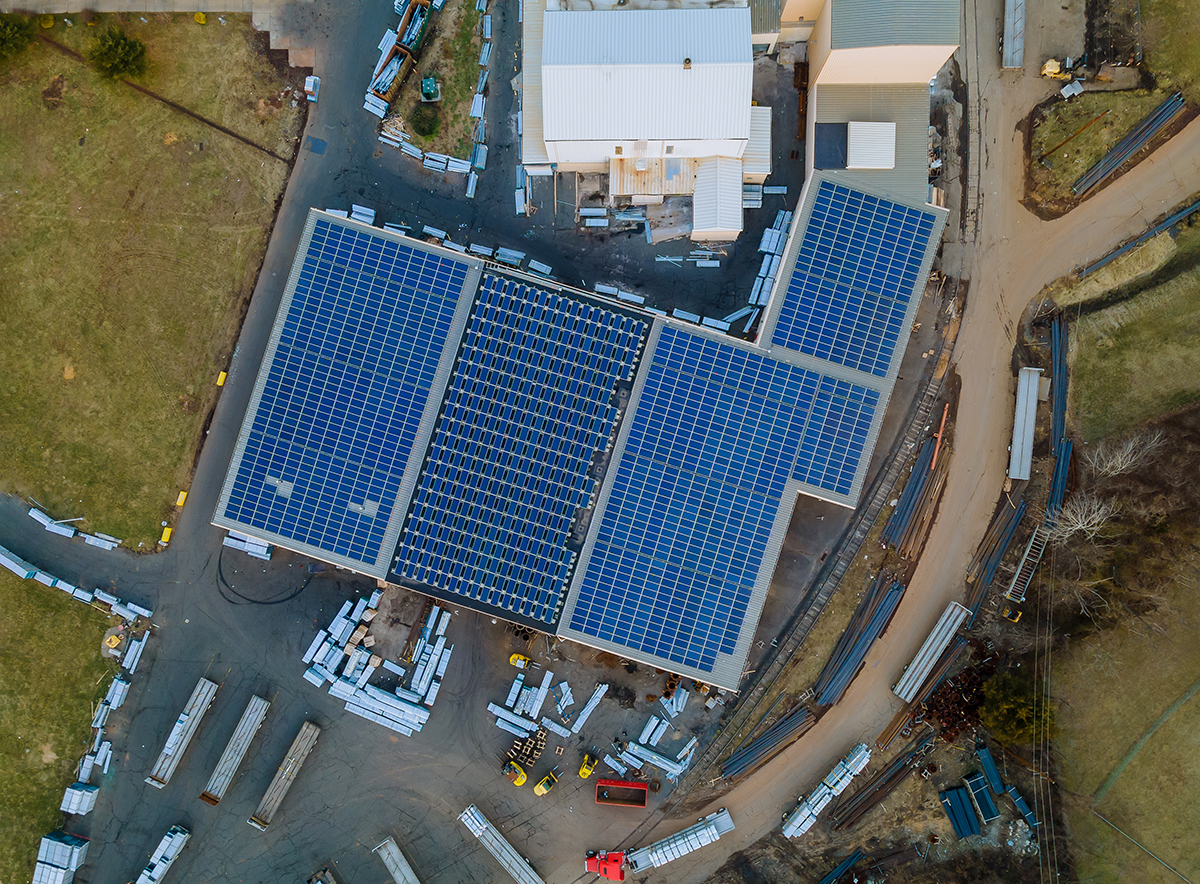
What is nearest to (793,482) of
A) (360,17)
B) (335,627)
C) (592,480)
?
(592,480)

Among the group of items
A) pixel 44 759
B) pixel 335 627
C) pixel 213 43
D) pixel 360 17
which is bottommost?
pixel 44 759

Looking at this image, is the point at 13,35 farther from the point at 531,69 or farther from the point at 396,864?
the point at 396,864

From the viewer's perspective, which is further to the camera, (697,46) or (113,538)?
(113,538)

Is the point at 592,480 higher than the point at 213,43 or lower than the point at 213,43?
lower

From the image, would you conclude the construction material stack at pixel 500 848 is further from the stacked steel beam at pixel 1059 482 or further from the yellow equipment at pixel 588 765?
the stacked steel beam at pixel 1059 482

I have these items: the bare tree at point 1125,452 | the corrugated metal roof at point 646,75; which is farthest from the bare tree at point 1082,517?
the corrugated metal roof at point 646,75

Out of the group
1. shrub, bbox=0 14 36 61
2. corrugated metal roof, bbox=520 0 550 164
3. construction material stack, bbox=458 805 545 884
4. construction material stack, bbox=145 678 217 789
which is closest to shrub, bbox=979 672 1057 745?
construction material stack, bbox=458 805 545 884

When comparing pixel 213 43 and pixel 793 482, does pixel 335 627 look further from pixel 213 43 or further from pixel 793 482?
pixel 213 43
